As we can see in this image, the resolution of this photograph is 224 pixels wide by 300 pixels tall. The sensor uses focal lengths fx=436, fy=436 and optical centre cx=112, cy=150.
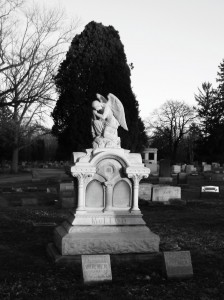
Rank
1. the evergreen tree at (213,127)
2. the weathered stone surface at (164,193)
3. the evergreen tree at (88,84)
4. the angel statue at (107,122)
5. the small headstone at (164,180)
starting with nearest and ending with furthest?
1. the angel statue at (107,122)
2. the weathered stone surface at (164,193)
3. the small headstone at (164,180)
4. the evergreen tree at (88,84)
5. the evergreen tree at (213,127)

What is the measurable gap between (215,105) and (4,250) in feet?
150

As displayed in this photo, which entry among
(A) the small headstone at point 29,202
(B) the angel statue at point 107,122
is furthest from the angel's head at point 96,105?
(A) the small headstone at point 29,202

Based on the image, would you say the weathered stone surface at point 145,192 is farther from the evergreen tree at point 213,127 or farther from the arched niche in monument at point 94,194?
the evergreen tree at point 213,127

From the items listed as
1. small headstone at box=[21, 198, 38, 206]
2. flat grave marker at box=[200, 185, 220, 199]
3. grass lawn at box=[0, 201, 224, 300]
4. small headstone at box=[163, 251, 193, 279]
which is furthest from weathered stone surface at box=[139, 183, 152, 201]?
small headstone at box=[163, 251, 193, 279]

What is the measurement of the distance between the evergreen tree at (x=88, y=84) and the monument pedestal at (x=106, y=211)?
20089mm

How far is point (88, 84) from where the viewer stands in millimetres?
29812

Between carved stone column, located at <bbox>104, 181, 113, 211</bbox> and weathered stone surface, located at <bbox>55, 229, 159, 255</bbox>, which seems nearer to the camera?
weathered stone surface, located at <bbox>55, 229, 159, 255</bbox>

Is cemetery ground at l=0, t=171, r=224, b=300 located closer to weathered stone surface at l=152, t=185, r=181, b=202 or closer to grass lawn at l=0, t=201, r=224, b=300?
grass lawn at l=0, t=201, r=224, b=300

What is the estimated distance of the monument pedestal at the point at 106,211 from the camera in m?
8.10

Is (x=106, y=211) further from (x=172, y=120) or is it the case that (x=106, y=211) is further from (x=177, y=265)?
(x=172, y=120)

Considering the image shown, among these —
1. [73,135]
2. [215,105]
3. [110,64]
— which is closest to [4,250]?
[73,135]

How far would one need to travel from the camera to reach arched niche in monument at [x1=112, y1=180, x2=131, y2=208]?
8828mm

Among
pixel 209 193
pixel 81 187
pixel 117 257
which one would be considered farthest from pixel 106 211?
pixel 209 193

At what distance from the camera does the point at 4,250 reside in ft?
29.1
